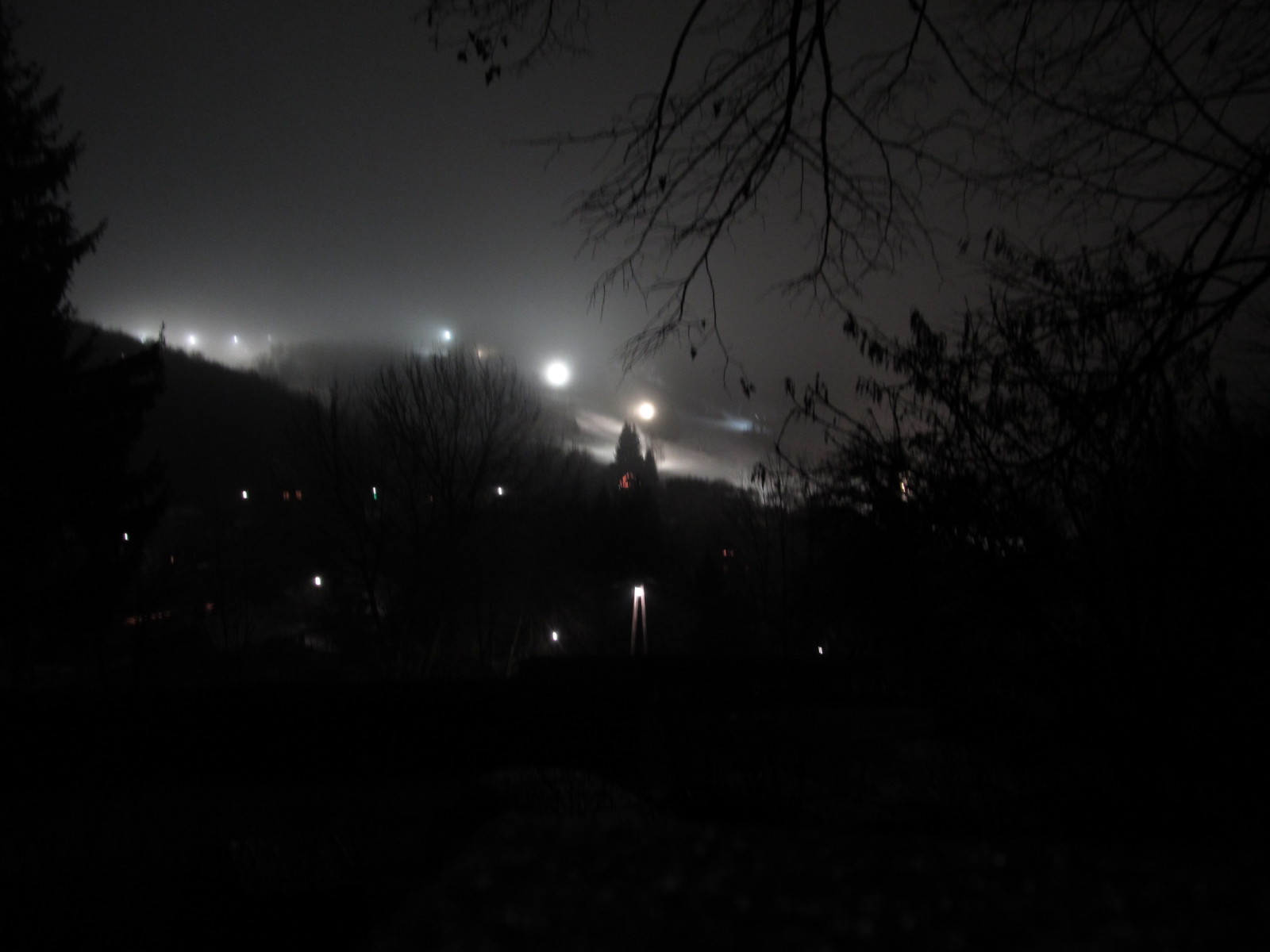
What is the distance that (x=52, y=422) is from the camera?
1520 centimetres

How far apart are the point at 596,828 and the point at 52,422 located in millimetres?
19384

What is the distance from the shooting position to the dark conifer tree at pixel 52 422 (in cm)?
1471

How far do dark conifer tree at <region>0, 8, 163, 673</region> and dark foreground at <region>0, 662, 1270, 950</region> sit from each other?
19.2 feet

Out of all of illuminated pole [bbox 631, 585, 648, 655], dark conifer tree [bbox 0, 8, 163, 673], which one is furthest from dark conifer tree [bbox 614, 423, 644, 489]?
dark conifer tree [bbox 0, 8, 163, 673]

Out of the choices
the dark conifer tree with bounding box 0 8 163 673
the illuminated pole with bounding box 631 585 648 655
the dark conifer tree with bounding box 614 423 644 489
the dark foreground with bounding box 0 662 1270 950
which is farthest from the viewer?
the dark conifer tree with bounding box 614 423 644 489

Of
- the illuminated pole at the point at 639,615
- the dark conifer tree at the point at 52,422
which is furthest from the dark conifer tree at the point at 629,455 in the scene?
the dark conifer tree at the point at 52,422

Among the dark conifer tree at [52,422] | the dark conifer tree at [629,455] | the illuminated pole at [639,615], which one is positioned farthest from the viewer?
the dark conifer tree at [629,455]

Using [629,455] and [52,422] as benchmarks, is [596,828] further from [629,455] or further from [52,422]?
[629,455]

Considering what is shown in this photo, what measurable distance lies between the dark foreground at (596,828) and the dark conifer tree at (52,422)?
5.84 m

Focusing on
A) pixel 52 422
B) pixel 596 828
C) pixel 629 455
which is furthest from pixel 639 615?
pixel 596 828

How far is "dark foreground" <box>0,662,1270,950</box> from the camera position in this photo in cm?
61

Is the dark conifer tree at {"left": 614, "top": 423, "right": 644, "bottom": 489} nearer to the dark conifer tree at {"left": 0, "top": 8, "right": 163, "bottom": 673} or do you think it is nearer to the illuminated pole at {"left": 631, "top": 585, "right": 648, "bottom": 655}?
the illuminated pole at {"left": 631, "top": 585, "right": 648, "bottom": 655}

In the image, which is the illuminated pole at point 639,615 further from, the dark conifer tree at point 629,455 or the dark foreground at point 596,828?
the dark conifer tree at point 629,455

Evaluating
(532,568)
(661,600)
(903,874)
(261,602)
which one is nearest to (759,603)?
(661,600)
